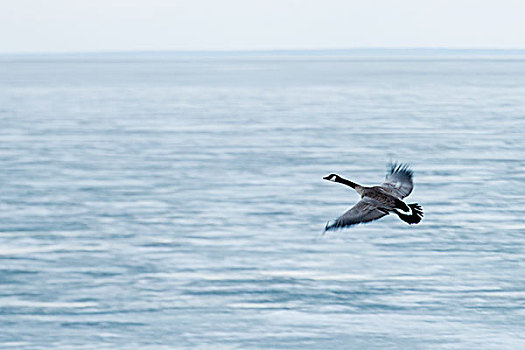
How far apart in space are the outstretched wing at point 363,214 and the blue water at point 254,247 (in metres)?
11.1

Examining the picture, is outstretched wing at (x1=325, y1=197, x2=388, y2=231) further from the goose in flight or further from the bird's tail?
the bird's tail

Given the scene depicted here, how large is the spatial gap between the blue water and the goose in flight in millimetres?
10925

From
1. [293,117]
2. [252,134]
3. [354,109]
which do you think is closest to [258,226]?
[252,134]

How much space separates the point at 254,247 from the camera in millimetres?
26719

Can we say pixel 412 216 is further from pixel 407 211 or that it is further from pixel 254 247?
pixel 254 247

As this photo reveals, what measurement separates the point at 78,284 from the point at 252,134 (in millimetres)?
33561

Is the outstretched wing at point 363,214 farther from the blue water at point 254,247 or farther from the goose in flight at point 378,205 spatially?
the blue water at point 254,247

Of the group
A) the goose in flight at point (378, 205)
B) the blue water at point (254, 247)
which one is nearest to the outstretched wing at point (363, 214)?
the goose in flight at point (378, 205)

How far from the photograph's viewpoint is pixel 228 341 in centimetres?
1980

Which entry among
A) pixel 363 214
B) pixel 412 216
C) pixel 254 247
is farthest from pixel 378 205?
pixel 254 247

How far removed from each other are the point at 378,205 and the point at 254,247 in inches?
732

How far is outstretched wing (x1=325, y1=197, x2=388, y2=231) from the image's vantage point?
8.26m

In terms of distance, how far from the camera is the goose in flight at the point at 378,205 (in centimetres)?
792

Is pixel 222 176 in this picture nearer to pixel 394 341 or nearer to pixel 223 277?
pixel 223 277
